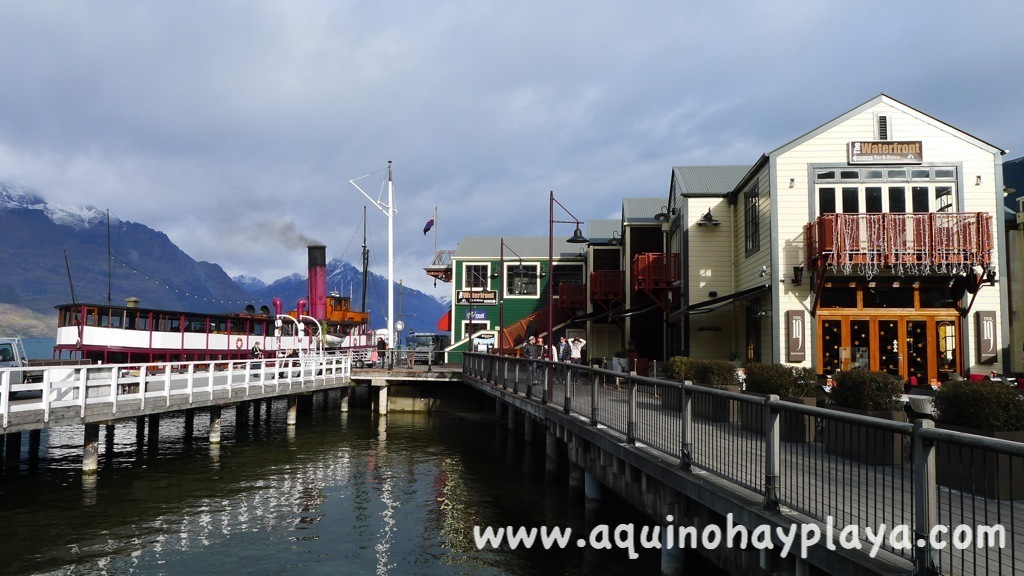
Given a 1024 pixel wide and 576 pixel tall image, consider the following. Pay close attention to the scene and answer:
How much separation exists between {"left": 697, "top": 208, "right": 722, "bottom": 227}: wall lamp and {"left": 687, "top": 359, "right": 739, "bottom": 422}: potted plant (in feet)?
32.7

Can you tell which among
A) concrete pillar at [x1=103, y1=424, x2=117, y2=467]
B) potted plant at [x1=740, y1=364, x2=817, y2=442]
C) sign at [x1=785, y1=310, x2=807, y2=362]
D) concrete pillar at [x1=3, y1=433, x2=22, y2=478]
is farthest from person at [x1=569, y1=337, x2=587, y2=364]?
concrete pillar at [x1=3, y1=433, x2=22, y2=478]

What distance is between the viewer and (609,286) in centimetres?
3541

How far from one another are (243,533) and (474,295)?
105 feet

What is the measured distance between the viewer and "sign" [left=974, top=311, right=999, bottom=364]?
1941cm

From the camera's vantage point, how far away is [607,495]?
595 inches

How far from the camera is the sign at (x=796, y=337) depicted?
784 inches

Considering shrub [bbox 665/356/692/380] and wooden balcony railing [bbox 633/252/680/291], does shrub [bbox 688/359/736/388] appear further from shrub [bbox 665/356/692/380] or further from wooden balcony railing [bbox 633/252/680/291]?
wooden balcony railing [bbox 633/252/680/291]

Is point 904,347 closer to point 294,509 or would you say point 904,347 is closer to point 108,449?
point 294,509

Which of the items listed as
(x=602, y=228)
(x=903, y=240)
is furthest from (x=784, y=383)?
(x=602, y=228)

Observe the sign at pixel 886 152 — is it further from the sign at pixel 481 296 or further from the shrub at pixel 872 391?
the sign at pixel 481 296

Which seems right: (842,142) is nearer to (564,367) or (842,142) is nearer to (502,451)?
(564,367)

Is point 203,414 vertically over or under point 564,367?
under

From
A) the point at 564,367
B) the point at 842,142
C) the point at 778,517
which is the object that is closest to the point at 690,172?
the point at 842,142

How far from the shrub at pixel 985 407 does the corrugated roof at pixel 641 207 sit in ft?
87.2
